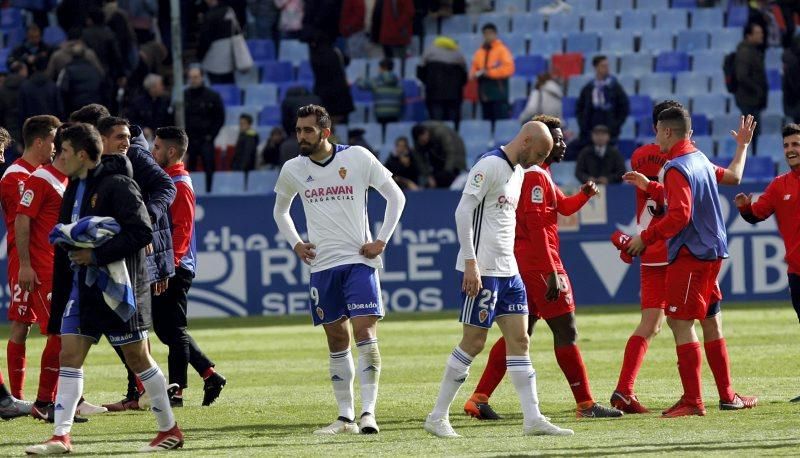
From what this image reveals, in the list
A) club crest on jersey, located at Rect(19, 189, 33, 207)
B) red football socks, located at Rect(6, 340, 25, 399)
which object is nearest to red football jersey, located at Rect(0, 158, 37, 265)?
club crest on jersey, located at Rect(19, 189, 33, 207)

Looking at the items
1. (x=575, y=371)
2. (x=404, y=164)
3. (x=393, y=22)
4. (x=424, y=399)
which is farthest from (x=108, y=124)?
(x=393, y=22)

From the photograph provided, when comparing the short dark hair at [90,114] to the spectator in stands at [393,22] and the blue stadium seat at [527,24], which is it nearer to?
the spectator in stands at [393,22]

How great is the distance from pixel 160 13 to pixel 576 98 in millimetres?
7783

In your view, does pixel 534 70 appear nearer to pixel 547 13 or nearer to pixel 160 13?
pixel 547 13

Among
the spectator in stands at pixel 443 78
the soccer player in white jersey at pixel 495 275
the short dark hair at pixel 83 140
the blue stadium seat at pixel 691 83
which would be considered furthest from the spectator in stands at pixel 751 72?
the short dark hair at pixel 83 140

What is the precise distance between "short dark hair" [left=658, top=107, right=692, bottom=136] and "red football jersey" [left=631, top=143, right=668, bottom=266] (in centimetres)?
37

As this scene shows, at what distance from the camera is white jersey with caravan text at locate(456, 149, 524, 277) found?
9688 millimetres

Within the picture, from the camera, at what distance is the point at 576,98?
89.6ft

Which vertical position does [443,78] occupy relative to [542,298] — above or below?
above

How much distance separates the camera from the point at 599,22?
2902cm

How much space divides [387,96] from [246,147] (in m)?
2.84

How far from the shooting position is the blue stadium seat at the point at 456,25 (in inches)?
1153

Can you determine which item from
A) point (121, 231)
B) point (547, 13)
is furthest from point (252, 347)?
point (547, 13)

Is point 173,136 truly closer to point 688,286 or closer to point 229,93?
point 688,286
